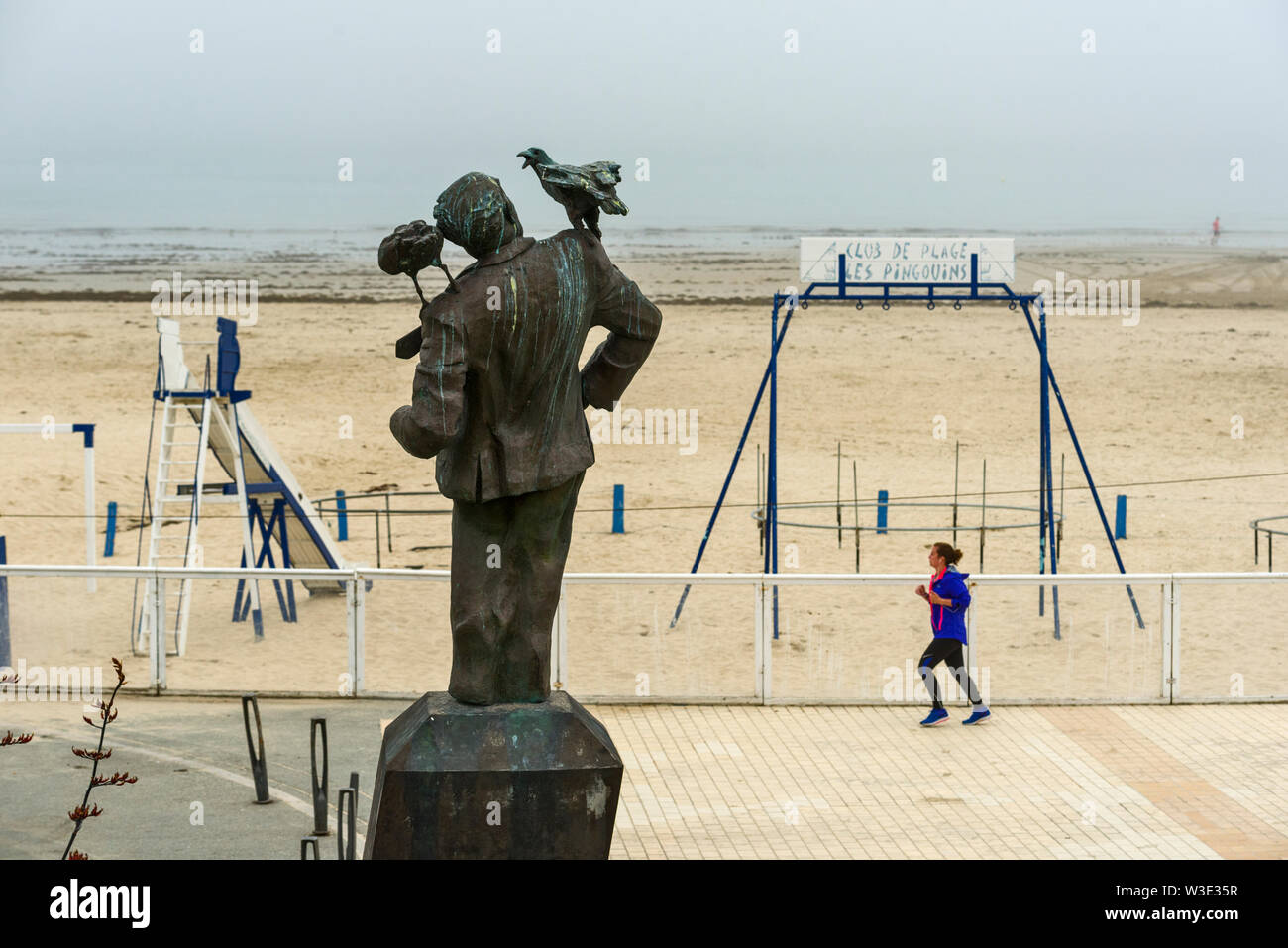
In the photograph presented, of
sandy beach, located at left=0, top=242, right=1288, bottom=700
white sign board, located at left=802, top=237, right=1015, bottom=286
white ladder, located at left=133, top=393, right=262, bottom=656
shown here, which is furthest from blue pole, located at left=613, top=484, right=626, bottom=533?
white sign board, located at left=802, top=237, right=1015, bottom=286

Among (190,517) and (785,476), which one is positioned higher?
(190,517)

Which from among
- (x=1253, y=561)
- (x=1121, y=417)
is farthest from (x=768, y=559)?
(x=1121, y=417)

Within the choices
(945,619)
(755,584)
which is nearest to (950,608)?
(945,619)

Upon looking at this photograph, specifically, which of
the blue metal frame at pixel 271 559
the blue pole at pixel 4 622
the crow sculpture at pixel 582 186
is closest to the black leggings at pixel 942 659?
the blue metal frame at pixel 271 559

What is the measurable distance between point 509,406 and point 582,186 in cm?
102

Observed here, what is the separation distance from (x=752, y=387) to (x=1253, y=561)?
17.5 meters

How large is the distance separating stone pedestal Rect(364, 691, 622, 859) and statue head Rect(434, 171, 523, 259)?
2080 mm

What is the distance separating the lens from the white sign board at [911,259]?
1797cm

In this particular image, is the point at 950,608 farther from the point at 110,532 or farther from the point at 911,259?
the point at 110,532

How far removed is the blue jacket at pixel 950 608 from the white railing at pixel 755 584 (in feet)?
1.63

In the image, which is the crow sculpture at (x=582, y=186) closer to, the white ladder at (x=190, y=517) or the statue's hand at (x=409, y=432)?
the statue's hand at (x=409, y=432)

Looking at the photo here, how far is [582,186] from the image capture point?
25.1 ft

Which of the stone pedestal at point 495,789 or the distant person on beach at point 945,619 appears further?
the distant person on beach at point 945,619

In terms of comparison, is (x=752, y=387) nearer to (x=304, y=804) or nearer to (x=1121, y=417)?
(x=1121, y=417)
